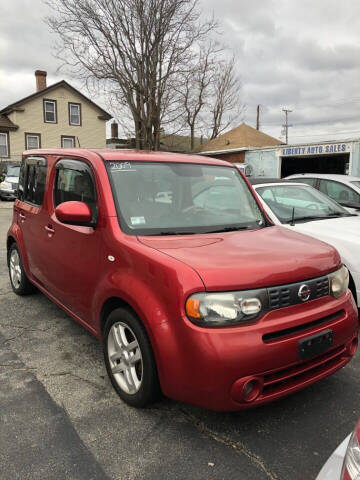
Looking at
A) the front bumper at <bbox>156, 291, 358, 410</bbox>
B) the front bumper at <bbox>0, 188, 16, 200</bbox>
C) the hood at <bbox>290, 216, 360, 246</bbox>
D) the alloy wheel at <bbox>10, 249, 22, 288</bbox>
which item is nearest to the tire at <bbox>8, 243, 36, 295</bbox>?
the alloy wheel at <bbox>10, 249, 22, 288</bbox>

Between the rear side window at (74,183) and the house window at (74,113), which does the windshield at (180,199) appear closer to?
the rear side window at (74,183)

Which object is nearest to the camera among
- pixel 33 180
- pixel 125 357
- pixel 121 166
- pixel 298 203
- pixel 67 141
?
pixel 125 357

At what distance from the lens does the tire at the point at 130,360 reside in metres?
2.40

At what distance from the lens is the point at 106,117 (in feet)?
105

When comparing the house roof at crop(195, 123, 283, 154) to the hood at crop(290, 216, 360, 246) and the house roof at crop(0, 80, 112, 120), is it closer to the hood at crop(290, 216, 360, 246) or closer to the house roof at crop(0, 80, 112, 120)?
the house roof at crop(0, 80, 112, 120)

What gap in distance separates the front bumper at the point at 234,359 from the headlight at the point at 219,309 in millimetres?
42

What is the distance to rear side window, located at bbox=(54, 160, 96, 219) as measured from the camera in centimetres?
309

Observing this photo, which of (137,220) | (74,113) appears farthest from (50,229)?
(74,113)

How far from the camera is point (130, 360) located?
2.60m

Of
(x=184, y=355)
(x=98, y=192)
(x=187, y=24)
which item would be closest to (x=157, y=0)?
(x=187, y=24)

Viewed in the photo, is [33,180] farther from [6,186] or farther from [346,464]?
[6,186]

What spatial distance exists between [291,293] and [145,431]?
4.15ft

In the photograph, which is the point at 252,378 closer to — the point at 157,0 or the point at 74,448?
the point at 74,448

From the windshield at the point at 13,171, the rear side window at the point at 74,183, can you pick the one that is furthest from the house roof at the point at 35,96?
the rear side window at the point at 74,183
